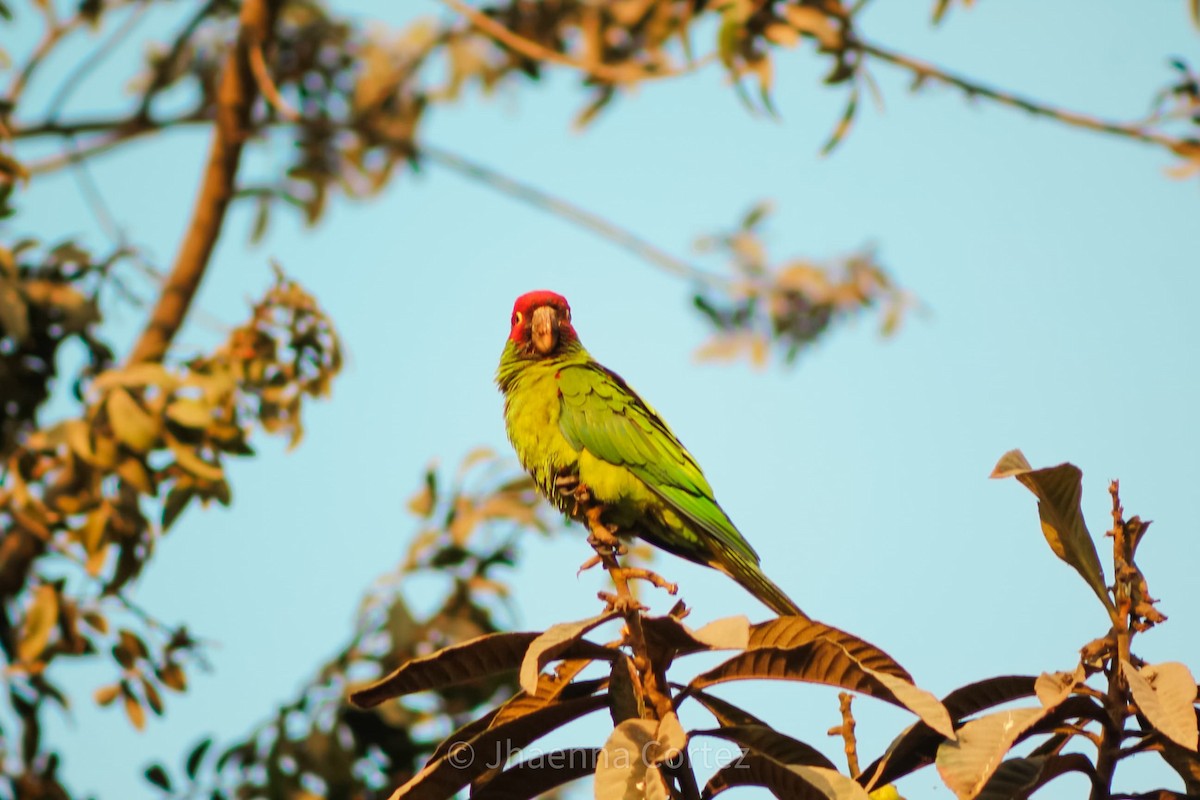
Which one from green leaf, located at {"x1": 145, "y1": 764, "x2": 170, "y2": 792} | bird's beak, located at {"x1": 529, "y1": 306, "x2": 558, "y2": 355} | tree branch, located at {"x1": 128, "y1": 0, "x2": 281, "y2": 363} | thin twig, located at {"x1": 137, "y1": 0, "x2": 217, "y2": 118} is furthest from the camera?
thin twig, located at {"x1": 137, "y1": 0, "x2": 217, "y2": 118}

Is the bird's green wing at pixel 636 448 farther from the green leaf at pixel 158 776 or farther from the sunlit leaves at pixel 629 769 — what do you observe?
the green leaf at pixel 158 776

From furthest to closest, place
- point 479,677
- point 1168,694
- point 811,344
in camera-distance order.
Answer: point 811,344
point 479,677
point 1168,694

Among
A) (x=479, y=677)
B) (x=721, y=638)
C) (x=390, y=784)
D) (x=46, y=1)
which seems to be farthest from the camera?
(x=46, y=1)

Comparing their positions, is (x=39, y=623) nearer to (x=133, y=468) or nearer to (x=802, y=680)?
(x=133, y=468)

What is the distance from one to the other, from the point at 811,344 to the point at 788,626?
235 inches

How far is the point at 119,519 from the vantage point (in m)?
4.05

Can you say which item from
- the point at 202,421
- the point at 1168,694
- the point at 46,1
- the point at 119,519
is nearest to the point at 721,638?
the point at 1168,694

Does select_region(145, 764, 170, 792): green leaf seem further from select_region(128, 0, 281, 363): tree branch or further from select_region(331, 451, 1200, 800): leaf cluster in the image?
select_region(331, 451, 1200, 800): leaf cluster

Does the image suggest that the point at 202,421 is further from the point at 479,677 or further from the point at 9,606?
the point at 479,677

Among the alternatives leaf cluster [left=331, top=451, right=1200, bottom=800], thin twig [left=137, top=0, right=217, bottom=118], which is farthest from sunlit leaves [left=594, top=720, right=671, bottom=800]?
thin twig [left=137, top=0, right=217, bottom=118]

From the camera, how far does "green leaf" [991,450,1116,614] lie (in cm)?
184

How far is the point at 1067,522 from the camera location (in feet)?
6.21

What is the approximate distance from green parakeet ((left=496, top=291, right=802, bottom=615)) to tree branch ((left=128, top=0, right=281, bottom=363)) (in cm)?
181

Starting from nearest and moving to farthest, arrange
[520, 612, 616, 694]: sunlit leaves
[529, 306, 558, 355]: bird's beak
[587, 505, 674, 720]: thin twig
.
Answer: [520, 612, 616, 694]: sunlit leaves < [587, 505, 674, 720]: thin twig < [529, 306, 558, 355]: bird's beak
